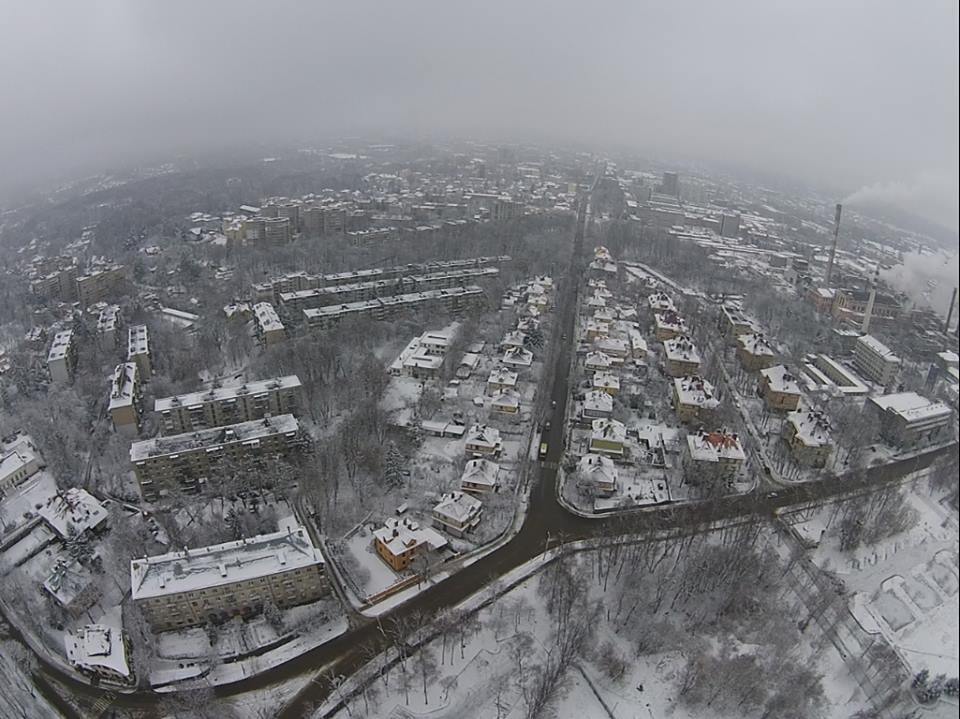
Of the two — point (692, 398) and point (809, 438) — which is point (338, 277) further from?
point (809, 438)

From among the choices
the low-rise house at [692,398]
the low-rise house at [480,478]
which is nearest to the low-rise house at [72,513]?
the low-rise house at [480,478]

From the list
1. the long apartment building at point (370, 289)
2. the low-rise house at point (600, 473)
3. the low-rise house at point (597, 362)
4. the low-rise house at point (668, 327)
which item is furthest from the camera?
the long apartment building at point (370, 289)

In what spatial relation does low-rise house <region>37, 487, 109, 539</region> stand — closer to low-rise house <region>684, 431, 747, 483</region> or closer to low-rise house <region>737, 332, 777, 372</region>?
low-rise house <region>684, 431, 747, 483</region>

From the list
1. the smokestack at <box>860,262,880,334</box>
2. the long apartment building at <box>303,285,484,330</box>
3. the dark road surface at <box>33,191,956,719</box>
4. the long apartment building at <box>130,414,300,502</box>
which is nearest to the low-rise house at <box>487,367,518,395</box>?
the dark road surface at <box>33,191,956,719</box>

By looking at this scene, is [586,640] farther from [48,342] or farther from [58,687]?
[48,342]

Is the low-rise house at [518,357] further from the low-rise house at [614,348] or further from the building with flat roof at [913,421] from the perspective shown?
the building with flat roof at [913,421]

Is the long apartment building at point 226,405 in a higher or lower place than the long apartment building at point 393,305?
higher

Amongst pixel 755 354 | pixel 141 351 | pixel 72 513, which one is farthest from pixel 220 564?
pixel 755 354
